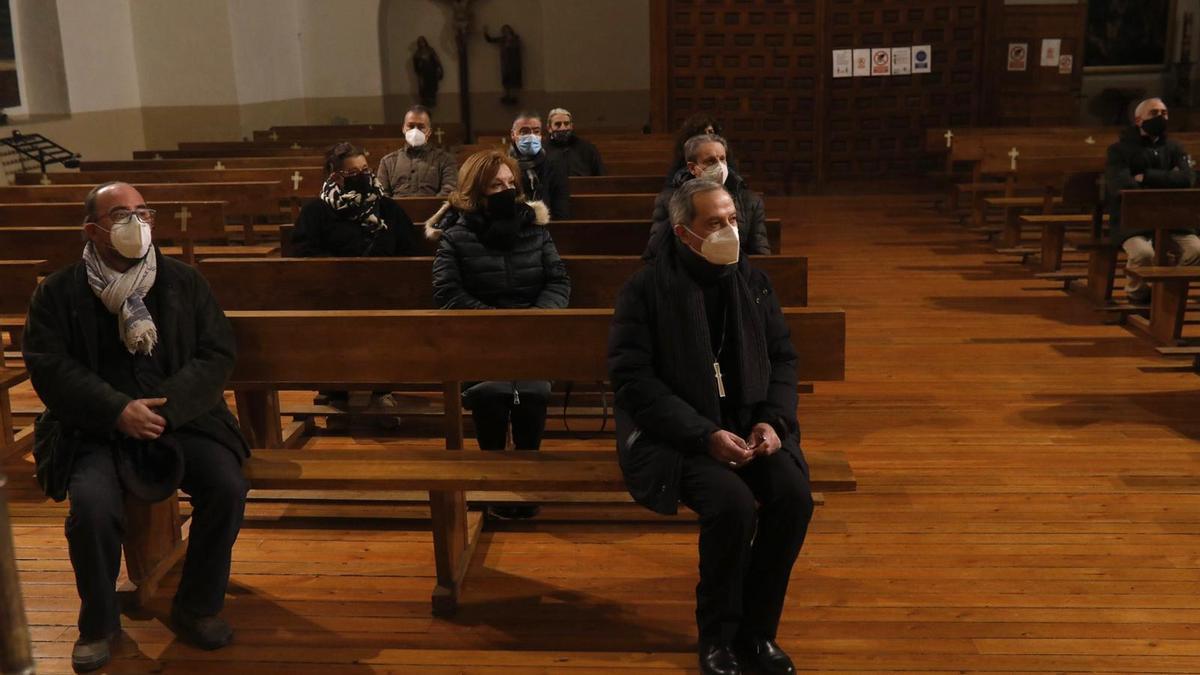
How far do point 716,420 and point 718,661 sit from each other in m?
0.64

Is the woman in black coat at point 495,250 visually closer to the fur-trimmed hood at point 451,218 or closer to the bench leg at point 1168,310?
the fur-trimmed hood at point 451,218

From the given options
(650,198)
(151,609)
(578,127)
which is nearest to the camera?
(151,609)

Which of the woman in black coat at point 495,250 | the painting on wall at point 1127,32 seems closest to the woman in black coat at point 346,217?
the woman in black coat at point 495,250

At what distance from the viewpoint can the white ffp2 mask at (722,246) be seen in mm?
3188

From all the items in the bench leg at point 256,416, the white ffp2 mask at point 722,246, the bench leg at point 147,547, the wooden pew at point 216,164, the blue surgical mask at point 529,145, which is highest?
the blue surgical mask at point 529,145

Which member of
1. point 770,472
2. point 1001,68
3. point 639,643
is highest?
point 1001,68

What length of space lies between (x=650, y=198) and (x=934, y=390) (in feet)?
7.15

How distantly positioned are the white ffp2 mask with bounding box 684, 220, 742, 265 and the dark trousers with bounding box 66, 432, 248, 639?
1.50m

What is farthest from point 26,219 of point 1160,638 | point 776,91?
point 776,91

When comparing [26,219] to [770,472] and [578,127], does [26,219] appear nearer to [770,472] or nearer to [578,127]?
[770,472]

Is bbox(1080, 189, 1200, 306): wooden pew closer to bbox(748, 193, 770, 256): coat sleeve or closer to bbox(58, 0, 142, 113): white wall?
bbox(748, 193, 770, 256): coat sleeve

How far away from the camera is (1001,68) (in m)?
14.9

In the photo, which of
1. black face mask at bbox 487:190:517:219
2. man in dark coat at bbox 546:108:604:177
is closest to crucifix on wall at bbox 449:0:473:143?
man in dark coat at bbox 546:108:604:177

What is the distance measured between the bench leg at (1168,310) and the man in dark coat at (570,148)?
380 centimetres
